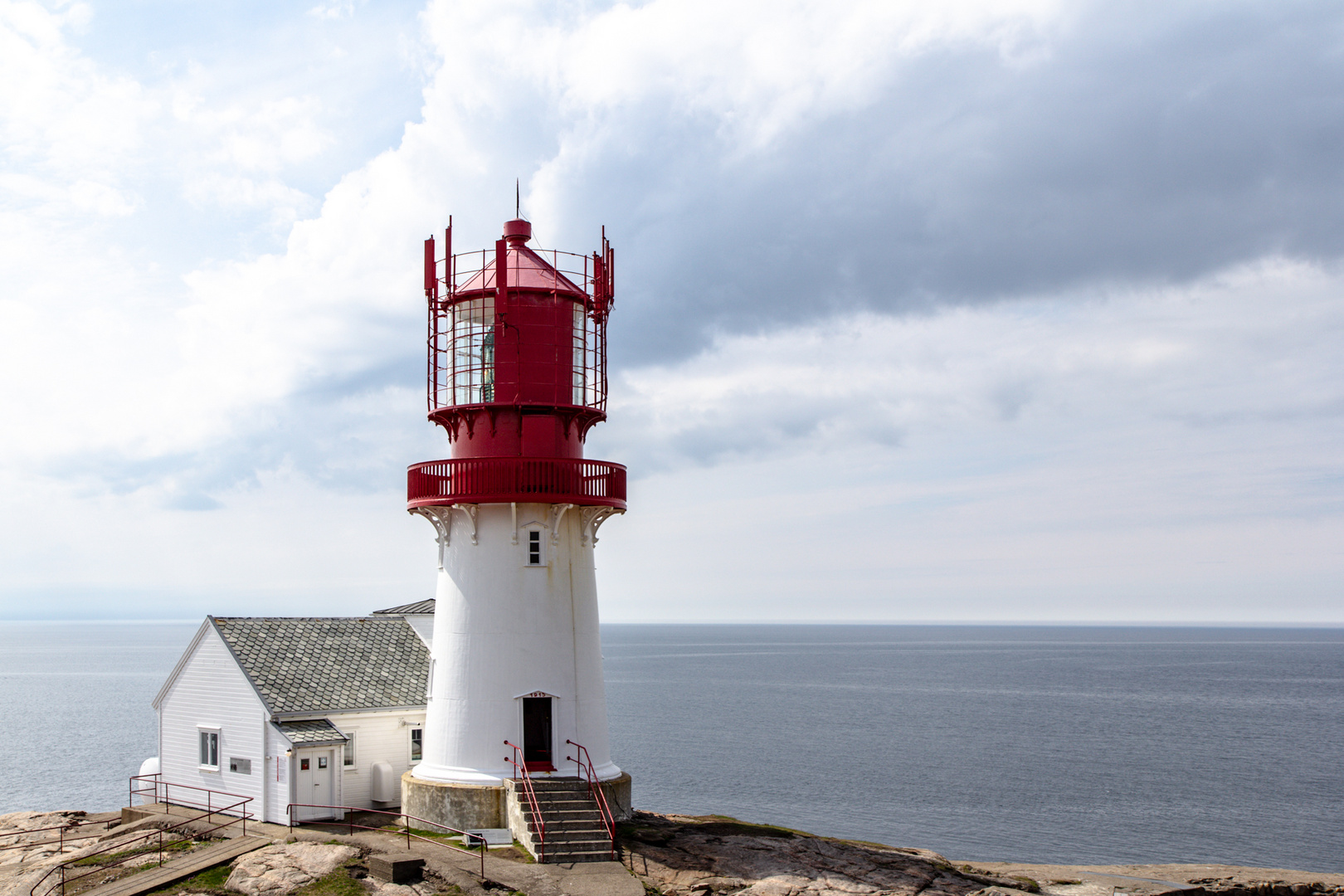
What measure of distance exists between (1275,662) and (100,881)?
204278mm

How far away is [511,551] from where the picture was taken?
78.1ft

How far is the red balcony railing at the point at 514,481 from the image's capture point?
2327 centimetres

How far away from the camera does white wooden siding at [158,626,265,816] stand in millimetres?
25391

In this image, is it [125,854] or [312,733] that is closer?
[125,854]

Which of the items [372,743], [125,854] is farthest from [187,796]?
[125,854]

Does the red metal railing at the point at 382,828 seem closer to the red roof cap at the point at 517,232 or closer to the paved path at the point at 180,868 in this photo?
the paved path at the point at 180,868

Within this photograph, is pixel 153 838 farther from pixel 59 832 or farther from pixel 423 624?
pixel 423 624

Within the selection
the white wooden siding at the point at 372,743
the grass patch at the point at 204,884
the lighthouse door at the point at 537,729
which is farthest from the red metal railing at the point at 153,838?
the lighthouse door at the point at 537,729

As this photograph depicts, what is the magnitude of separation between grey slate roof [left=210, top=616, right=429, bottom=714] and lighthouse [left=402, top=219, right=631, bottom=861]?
3760mm

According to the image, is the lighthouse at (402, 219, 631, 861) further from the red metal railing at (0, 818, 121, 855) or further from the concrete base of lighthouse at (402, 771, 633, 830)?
the red metal railing at (0, 818, 121, 855)

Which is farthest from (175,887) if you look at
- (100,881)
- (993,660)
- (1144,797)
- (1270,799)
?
(993,660)

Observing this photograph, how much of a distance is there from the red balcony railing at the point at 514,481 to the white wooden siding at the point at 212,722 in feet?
22.7

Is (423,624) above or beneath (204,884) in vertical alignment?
above

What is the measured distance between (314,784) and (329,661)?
389cm
